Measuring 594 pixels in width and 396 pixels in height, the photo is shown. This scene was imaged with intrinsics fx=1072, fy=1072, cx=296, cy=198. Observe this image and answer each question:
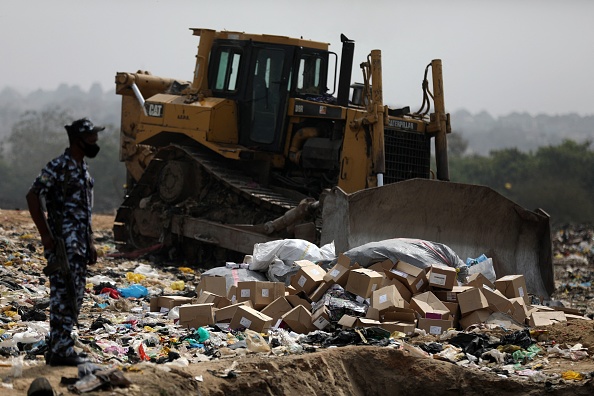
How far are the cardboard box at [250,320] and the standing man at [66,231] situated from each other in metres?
2.24

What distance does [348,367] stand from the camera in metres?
7.38

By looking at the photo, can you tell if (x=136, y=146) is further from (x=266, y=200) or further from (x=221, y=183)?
(x=266, y=200)

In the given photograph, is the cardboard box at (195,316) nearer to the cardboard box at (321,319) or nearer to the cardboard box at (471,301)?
the cardboard box at (321,319)

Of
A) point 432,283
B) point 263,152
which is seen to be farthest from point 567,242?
point 432,283

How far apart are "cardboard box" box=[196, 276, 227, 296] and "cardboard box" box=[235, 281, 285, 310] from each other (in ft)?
2.04

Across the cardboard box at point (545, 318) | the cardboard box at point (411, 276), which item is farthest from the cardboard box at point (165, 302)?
the cardboard box at point (545, 318)

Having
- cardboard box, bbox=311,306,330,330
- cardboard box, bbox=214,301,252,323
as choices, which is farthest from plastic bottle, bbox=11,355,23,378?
cardboard box, bbox=311,306,330,330

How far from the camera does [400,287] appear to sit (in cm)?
923

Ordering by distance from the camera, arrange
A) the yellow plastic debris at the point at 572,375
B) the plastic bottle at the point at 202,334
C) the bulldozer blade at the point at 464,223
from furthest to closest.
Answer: the bulldozer blade at the point at 464,223 < the plastic bottle at the point at 202,334 < the yellow plastic debris at the point at 572,375

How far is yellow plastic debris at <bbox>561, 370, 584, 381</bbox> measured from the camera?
7297 millimetres

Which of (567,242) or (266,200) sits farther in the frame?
(567,242)

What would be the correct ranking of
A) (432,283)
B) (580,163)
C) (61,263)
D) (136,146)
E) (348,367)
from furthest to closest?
(580,163) < (136,146) < (432,283) < (348,367) < (61,263)

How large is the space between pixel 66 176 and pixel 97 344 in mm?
1716

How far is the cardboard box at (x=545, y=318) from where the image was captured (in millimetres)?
9178
